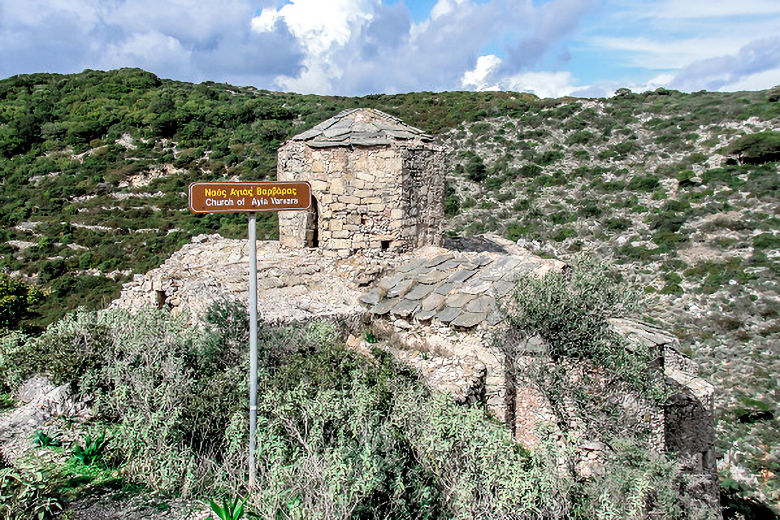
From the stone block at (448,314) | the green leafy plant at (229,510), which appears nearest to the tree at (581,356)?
the stone block at (448,314)

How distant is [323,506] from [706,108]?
33.4 m

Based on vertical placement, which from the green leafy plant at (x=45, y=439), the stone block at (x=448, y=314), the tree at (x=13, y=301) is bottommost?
the tree at (x=13, y=301)

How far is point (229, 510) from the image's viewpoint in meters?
3.38

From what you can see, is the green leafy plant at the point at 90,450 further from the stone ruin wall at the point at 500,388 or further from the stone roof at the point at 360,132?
the stone roof at the point at 360,132

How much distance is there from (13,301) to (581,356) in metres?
14.1

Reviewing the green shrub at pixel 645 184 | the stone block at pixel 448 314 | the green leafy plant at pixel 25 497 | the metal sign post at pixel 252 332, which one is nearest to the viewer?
the green leafy plant at pixel 25 497

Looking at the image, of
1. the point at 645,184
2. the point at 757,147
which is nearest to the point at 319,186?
the point at 645,184

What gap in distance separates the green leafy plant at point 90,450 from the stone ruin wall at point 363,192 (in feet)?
16.3

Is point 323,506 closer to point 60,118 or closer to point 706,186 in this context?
point 706,186

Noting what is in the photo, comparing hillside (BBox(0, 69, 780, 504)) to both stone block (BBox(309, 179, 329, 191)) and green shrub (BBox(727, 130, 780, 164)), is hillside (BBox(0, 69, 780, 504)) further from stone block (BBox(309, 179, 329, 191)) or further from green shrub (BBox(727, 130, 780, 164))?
stone block (BBox(309, 179, 329, 191))

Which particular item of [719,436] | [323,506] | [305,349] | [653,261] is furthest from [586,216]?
[323,506]

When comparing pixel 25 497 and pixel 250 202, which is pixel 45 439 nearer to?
pixel 25 497

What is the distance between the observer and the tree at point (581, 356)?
17.9 ft

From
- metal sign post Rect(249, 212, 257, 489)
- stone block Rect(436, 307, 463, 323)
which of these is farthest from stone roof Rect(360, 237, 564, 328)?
metal sign post Rect(249, 212, 257, 489)
